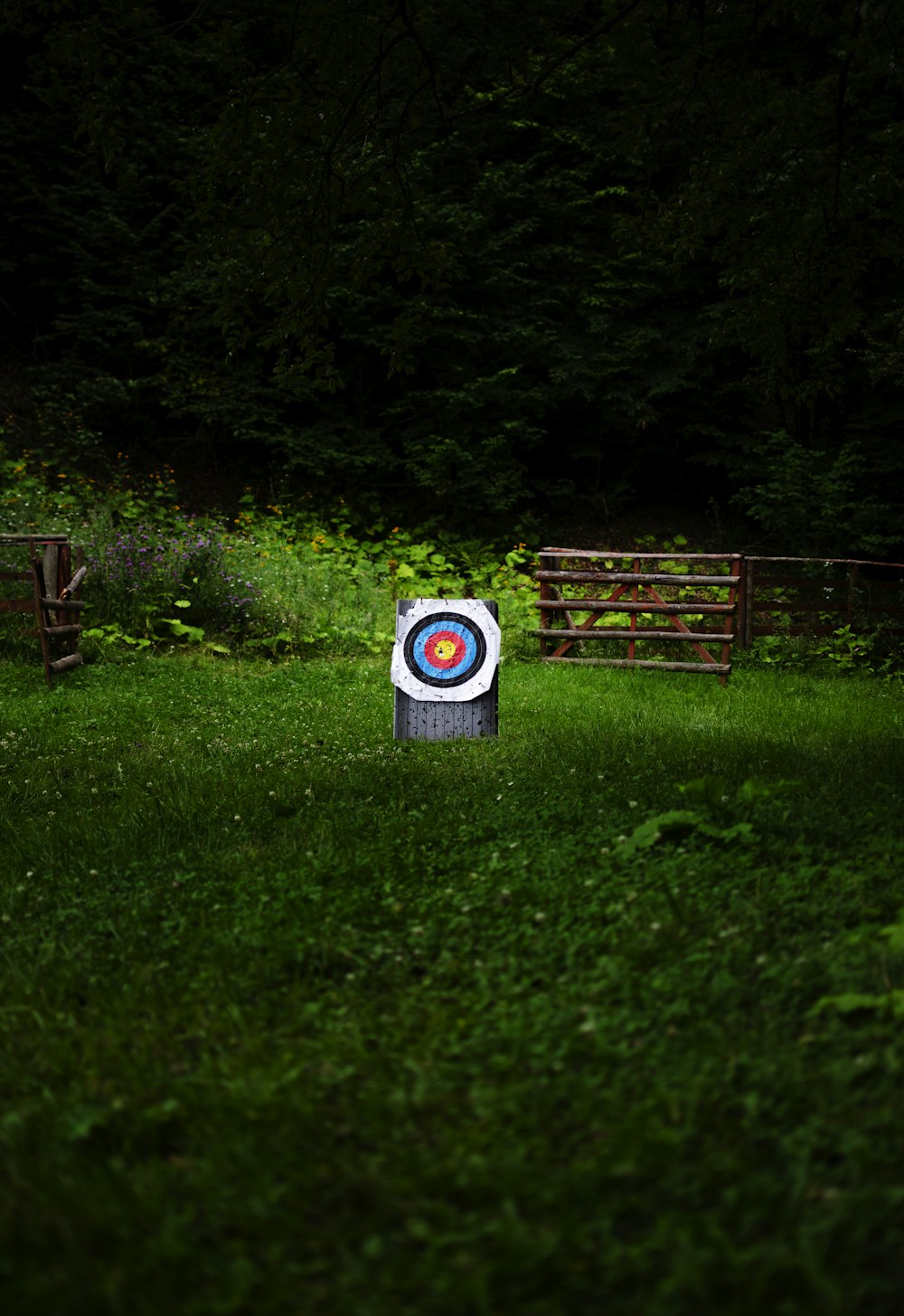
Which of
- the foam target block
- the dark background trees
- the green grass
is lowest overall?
the green grass

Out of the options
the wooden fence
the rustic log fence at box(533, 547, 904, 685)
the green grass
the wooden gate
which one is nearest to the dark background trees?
the wooden fence

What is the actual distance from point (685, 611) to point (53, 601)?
6546 mm

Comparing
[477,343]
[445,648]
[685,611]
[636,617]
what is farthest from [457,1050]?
[477,343]

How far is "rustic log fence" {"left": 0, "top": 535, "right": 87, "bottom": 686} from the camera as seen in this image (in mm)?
8836

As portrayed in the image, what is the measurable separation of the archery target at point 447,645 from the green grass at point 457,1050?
5.23 ft

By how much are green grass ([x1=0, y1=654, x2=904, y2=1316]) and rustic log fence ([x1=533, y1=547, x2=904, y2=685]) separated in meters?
5.07

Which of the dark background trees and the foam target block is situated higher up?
the dark background trees

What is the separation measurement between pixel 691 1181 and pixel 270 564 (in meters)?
11.1

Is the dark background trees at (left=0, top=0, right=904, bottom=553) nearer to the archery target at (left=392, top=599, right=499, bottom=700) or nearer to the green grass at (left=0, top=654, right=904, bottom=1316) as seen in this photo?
the archery target at (left=392, top=599, right=499, bottom=700)

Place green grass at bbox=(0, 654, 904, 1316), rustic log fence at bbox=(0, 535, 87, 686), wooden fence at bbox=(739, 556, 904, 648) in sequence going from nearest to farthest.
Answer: green grass at bbox=(0, 654, 904, 1316), rustic log fence at bbox=(0, 535, 87, 686), wooden fence at bbox=(739, 556, 904, 648)

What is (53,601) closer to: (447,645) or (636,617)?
(447,645)

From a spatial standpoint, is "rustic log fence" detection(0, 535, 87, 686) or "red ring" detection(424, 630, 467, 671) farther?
"rustic log fence" detection(0, 535, 87, 686)

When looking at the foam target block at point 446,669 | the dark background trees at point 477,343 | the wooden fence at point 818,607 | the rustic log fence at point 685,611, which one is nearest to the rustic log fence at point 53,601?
the foam target block at point 446,669

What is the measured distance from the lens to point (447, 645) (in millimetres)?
6969
